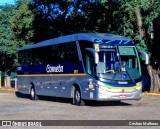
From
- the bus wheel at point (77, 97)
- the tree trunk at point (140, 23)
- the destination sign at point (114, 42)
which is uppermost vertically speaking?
the tree trunk at point (140, 23)

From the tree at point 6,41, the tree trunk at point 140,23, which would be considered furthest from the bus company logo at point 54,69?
the tree at point 6,41

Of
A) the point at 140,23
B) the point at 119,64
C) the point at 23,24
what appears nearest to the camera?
the point at 119,64

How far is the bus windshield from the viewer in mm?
17672

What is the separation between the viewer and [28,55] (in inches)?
1004

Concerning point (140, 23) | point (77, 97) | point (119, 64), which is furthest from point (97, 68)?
point (140, 23)

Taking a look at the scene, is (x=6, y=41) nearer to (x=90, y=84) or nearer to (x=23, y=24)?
(x=23, y=24)

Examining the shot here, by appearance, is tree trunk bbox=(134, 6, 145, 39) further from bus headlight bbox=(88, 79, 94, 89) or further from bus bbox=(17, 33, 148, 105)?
bus headlight bbox=(88, 79, 94, 89)

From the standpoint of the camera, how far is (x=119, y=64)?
17.9 metres

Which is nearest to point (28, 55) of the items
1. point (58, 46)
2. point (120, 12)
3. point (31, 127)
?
point (58, 46)

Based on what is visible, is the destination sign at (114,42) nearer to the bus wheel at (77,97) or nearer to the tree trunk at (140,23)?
the bus wheel at (77,97)

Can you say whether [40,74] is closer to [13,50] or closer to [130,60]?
[130,60]

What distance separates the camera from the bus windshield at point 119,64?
17.7 meters

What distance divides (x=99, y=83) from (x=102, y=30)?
39.5 feet

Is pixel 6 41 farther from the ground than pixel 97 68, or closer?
farther from the ground
